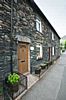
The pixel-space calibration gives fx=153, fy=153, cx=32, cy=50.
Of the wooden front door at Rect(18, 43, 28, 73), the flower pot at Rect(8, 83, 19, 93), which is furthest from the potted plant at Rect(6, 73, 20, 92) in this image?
the wooden front door at Rect(18, 43, 28, 73)

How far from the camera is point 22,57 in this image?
353 inches

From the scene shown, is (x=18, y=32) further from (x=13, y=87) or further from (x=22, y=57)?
(x=13, y=87)

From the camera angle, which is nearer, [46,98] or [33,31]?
[46,98]

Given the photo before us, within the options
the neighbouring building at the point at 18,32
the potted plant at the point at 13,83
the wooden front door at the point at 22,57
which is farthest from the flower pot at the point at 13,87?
the wooden front door at the point at 22,57

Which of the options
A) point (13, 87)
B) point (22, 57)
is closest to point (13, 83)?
point (13, 87)

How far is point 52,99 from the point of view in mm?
5695

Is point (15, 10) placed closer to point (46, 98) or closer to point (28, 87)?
point (28, 87)

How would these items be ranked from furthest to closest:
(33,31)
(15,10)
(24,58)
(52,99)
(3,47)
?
(33,31), (24,58), (15,10), (3,47), (52,99)

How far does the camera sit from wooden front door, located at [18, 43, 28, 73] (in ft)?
28.0

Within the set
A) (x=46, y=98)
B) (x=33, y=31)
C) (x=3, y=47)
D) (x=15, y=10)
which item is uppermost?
(x=15, y=10)

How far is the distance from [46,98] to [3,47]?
Result: 2747 mm

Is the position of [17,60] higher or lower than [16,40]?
lower

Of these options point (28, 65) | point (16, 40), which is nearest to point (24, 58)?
point (28, 65)

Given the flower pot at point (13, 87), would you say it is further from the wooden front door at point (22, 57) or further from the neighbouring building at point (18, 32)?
the wooden front door at point (22, 57)
